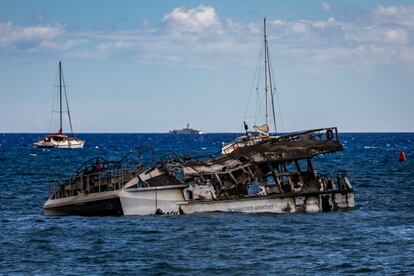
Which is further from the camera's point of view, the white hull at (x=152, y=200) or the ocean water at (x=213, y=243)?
the white hull at (x=152, y=200)

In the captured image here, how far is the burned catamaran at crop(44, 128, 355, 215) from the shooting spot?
148 ft

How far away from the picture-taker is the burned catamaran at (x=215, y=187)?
4525 cm

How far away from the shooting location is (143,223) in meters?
43.2

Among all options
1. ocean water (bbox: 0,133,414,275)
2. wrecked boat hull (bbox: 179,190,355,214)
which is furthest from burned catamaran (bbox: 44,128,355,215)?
ocean water (bbox: 0,133,414,275)

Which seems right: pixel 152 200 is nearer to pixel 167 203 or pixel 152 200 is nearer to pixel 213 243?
pixel 167 203

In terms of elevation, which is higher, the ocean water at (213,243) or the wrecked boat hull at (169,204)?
the wrecked boat hull at (169,204)

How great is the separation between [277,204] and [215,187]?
10.9 ft

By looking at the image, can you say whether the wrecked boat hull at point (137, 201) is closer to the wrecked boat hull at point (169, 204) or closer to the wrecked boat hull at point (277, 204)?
the wrecked boat hull at point (169, 204)

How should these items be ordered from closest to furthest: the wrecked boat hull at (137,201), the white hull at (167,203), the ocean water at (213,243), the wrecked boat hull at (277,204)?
1. the ocean water at (213,243)
2. the wrecked boat hull at (137,201)
3. the white hull at (167,203)
4. the wrecked boat hull at (277,204)

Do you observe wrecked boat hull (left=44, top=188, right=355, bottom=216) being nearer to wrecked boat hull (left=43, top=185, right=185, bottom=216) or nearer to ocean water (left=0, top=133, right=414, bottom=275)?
wrecked boat hull (left=43, top=185, right=185, bottom=216)

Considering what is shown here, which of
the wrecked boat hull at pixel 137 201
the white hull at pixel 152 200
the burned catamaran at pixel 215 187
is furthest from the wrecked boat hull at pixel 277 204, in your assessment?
the wrecked boat hull at pixel 137 201

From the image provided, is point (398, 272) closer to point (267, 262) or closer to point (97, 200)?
point (267, 262)

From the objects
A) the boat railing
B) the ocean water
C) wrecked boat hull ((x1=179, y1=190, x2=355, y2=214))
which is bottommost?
the ocean water

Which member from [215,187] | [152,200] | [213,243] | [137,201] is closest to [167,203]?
[152,200]
